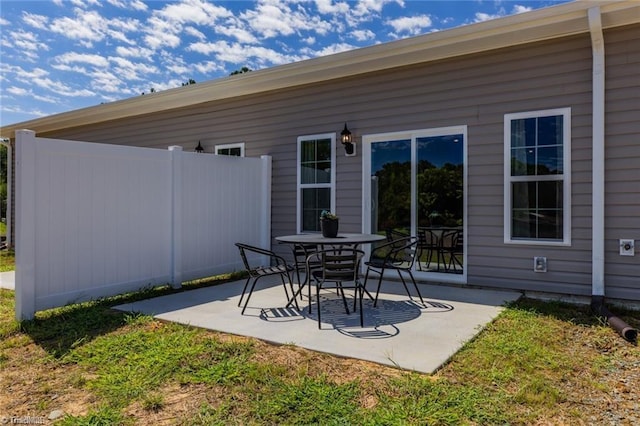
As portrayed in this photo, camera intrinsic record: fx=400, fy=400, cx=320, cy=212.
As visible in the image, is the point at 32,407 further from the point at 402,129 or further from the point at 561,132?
the point at 561,132

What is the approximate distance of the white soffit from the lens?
4262mm

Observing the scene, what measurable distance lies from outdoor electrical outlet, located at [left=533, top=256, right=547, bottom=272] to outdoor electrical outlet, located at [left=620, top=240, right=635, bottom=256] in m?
0.74

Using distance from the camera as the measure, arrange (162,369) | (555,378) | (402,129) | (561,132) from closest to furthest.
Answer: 1. (555,378)
2. (162,369)
3. (561,132)
4. (402,129)

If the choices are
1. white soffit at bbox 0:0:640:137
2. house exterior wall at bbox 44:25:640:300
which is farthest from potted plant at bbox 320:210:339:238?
white soffit at bbox 0:0:640:137

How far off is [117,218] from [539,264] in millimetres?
4951

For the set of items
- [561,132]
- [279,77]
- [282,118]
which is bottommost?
[561,132]

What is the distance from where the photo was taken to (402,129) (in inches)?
221

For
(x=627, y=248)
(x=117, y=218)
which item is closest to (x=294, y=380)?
(x=117, y=218)

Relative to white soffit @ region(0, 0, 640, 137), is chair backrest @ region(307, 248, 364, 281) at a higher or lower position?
lower

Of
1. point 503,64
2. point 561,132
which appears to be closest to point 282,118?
point 503,64

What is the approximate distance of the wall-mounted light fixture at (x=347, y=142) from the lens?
5.93 metres

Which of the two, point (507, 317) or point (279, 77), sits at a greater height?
point (279, 77)

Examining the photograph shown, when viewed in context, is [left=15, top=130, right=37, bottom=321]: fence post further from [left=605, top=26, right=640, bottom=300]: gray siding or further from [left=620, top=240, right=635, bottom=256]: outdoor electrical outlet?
[left=620, top=240, right=635, bottom=256]: outdoor electrical outlet

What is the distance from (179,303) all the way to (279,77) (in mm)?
3880
